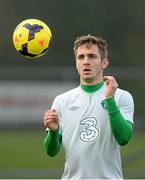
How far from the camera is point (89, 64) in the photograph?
21.4ft

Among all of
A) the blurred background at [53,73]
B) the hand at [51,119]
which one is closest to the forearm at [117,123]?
the hand at [51,119]

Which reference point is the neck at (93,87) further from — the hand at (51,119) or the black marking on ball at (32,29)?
the black marking on ball at (32,29)

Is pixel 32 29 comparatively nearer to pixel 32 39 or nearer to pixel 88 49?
pixel 32 39

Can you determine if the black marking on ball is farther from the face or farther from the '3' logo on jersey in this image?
the '3' logo on jersey

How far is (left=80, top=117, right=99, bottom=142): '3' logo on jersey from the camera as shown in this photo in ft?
21.1

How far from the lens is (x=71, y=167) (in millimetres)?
6504

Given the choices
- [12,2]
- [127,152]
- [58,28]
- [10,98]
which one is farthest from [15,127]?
[12,2]

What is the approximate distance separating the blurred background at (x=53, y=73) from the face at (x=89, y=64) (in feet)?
18.5

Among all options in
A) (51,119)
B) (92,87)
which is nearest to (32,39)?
(92,87)

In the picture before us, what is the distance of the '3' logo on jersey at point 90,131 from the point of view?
6426mm

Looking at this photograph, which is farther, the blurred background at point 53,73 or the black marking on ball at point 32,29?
the blurred background at point 53,73

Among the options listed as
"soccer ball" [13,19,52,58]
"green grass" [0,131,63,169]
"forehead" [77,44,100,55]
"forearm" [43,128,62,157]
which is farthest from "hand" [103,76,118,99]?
"green grass" [0,131,63,169]

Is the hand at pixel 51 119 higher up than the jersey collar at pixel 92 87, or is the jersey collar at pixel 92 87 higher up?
the jersey collar at pixel 92 87

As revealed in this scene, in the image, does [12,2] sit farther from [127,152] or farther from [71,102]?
[71,102]
